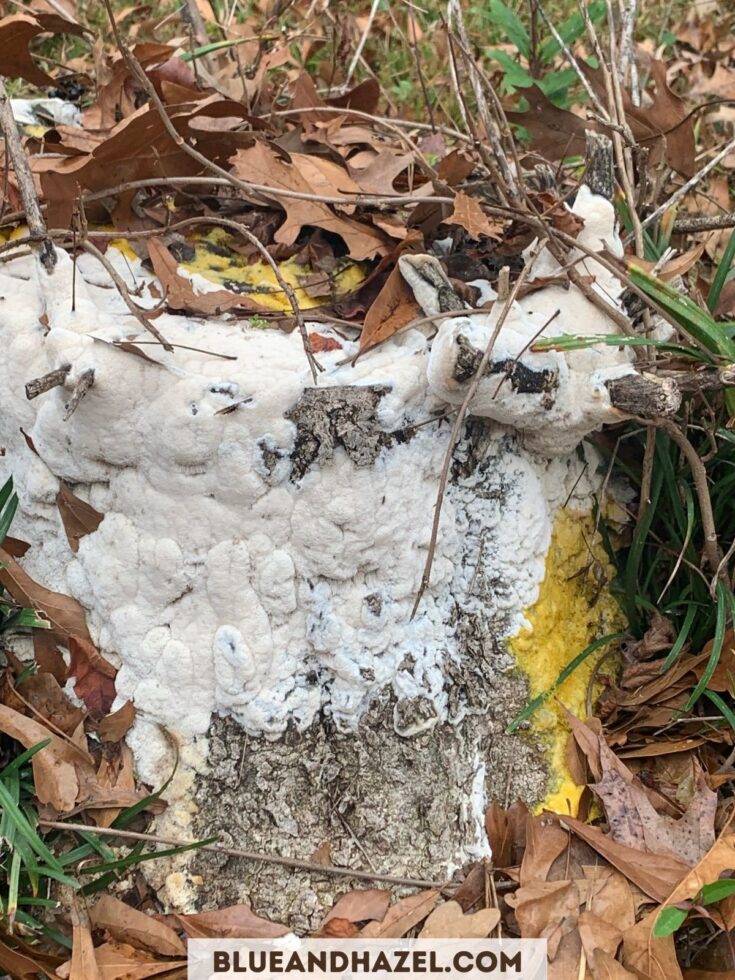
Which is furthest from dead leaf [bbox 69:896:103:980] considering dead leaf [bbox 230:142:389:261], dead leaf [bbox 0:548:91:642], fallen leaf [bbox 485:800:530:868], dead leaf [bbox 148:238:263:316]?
dead leaf [bbox 230:142:389:261]

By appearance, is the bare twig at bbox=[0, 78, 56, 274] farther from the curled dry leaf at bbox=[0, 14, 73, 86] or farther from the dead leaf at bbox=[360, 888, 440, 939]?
the dead leaf at bbox=[360, 888, 440, 939]

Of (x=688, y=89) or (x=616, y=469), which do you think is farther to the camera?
(x=688, y=89)

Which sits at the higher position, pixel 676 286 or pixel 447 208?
pixel 447 208

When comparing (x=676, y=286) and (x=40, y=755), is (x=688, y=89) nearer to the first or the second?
(x=676, y=286)

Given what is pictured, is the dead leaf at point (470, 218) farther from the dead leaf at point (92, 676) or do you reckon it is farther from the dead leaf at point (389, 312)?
the dead leaf at point (92, 676)

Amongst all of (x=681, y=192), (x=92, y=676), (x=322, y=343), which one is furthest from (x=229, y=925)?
(x=681, y=192)

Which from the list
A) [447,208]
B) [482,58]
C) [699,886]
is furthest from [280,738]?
[482,58]

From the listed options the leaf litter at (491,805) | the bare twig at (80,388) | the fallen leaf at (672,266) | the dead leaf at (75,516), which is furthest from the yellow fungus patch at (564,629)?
the bare twig at (80,388)

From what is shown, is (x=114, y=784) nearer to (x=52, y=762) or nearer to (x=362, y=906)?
(x=52, y=762)
